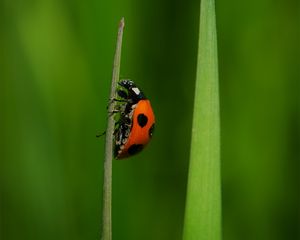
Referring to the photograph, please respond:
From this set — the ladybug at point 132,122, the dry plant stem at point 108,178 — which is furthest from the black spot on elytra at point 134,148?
the dry plant stem at point 108,178

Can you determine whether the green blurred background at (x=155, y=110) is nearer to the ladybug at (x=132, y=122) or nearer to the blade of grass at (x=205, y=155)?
the ladybug at (x=132, y=122)

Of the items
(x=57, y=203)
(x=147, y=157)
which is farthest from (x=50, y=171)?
(x=147, y=157)

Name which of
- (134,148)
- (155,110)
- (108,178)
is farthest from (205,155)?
(155,110)

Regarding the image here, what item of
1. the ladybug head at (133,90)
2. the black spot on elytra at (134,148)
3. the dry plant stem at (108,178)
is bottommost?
the dry plant stem at (108,178)

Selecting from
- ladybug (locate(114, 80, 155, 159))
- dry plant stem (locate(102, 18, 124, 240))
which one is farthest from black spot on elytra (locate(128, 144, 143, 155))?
dry plant stem (locate(102, 18, 124, 240))

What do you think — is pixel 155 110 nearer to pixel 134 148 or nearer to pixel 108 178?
pixel 134 148

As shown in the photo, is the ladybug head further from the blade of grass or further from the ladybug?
the blade of grass

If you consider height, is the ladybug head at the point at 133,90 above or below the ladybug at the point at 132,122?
above

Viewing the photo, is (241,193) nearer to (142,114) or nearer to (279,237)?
(279,237)
